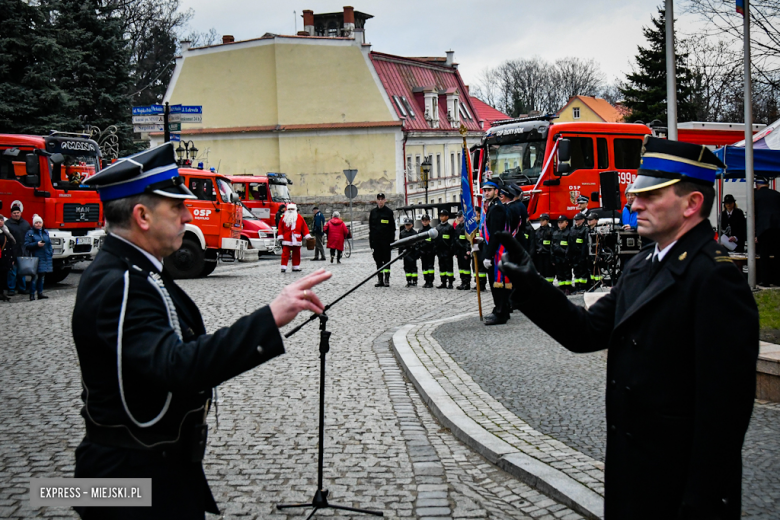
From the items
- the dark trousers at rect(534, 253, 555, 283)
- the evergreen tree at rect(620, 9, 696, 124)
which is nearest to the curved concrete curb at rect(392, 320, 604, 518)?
the dark trousers at rect(534, 253, 555, 283)

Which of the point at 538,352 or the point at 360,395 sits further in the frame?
the point at 538,352

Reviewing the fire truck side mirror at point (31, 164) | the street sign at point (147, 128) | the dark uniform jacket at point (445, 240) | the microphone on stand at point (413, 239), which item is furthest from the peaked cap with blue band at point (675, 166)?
the fire truck side mirror at point (31, 164)

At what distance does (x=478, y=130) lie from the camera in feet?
227

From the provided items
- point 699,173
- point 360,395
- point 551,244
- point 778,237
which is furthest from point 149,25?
point 699,173

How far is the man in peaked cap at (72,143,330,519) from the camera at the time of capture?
258 cm

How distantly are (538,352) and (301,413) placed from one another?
367 cm

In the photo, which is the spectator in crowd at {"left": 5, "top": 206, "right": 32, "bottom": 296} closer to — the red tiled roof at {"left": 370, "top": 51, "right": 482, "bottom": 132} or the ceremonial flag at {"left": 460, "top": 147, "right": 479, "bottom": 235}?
the ceremonial flag at {"left": 460, "top": 147, "right": 479, "bottom": 235}

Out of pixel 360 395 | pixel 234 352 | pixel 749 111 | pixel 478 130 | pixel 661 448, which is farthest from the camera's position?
pixel 478 130

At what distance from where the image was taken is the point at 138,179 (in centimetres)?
290

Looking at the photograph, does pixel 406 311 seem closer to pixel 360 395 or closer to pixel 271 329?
pixel 360 395

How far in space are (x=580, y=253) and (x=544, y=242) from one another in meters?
1.03

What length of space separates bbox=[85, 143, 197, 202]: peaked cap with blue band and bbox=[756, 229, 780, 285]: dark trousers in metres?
14.2

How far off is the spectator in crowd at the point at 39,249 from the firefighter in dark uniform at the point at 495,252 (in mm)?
9928

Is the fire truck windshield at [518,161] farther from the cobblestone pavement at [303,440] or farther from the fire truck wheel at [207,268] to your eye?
the cobblestone pavement at [303,440]
